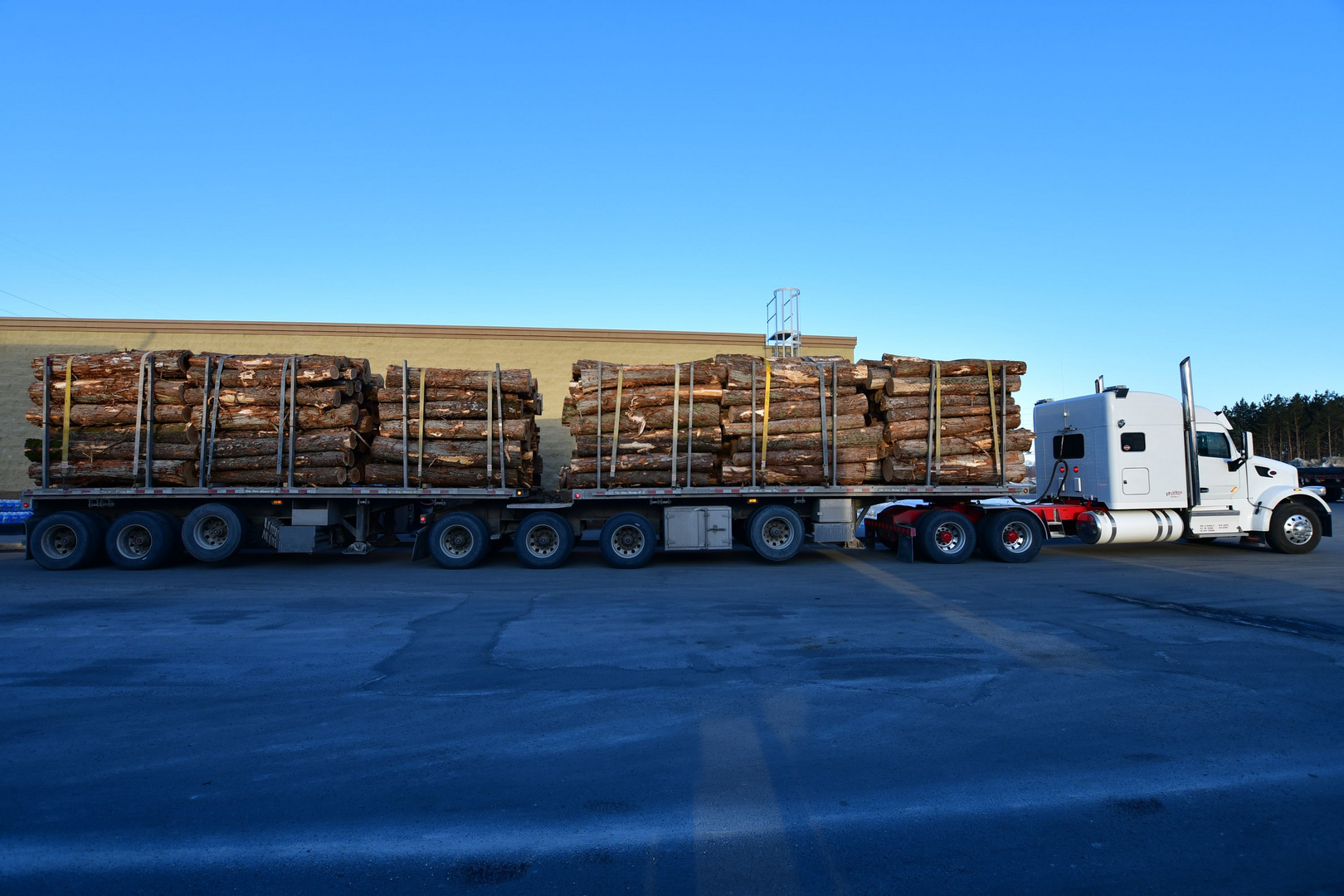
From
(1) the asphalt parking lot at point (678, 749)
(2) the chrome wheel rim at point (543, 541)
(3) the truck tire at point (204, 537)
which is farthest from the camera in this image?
(2) the chrome wheel rim at point (543, 541)

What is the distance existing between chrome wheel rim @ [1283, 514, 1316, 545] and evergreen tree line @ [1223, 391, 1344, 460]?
203ft

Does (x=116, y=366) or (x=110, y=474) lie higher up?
(x=116, y=366)

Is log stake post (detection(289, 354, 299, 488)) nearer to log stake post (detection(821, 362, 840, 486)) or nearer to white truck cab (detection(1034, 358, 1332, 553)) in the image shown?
log stake post (detection(821, 362, 840, 486))

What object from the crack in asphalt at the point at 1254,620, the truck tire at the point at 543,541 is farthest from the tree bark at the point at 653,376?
the crack in asphalt at the point at 1254,620

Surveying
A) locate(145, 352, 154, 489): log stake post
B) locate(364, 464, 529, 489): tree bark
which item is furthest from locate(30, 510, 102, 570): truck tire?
locate(364, 464, 529, 489): tree bark

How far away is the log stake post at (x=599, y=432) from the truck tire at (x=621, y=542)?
0.75 m

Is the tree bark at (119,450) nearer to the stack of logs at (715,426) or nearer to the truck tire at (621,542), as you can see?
the stack of logs at (715,426)

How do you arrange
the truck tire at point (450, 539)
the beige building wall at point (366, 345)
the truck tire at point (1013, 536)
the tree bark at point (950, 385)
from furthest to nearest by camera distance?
Result: the beige building wall at point (366, 345)
the tree bark at point (950, 385)
the truck tire at point (1013, 536)
the truck tire at point (450, 539)

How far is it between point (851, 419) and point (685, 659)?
8.72 meters

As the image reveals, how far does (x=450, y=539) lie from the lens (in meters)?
14.4

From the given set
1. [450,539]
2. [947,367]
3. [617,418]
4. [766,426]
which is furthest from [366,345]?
[947,367]

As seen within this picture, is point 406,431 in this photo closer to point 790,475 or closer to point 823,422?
point 790,475

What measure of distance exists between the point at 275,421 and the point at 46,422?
13.6 ft

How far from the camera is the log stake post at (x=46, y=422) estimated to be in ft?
47.2
